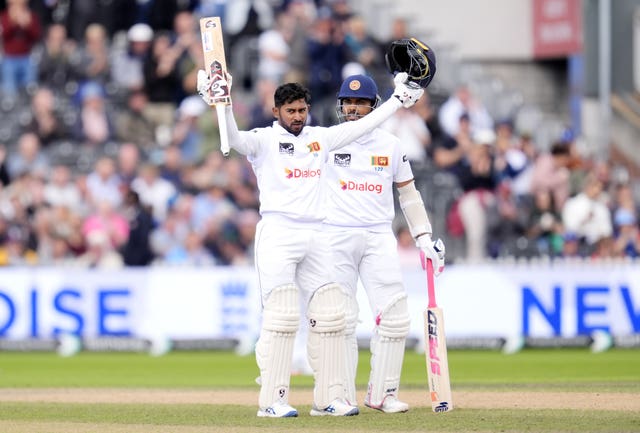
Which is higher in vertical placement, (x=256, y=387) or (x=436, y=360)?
(x=436, y=360)

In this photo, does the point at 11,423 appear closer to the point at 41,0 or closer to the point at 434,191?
the point at 434,191

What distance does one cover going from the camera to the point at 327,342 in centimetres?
1123

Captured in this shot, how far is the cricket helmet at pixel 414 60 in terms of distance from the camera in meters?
11.6

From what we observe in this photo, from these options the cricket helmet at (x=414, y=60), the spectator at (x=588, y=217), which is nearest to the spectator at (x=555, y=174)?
the spectator at (x=588, y=217)

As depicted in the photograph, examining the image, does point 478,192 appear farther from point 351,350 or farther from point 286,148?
point 286,148

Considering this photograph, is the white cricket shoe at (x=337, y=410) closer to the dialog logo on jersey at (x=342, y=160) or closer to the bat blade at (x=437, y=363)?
the bat blade at (x=437, y=363)

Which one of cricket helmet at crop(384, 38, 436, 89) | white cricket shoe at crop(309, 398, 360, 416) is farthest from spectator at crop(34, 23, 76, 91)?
white cricket shoe at crop(309, 398, 360, 416)

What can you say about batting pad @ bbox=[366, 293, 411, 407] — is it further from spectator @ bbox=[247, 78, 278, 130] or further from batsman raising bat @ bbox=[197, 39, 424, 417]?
spectator @ bbox=[247, 78, 278, 130]

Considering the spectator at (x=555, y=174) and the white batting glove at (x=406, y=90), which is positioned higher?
the white batting glove at (x=406, y=90)

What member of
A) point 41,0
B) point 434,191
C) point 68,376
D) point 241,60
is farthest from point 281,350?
point 41,0

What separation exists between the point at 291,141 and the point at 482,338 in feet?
27.7

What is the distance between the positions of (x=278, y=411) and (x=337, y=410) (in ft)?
1.40

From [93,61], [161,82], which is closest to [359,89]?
[161,82]

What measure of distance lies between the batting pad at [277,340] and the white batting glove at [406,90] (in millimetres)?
1610
